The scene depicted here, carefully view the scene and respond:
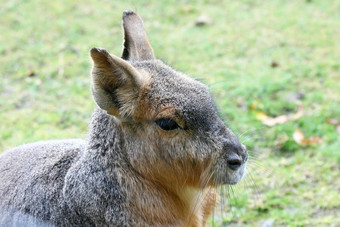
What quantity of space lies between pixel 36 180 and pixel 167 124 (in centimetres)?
81

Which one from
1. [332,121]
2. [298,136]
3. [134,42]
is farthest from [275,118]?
[134,42]

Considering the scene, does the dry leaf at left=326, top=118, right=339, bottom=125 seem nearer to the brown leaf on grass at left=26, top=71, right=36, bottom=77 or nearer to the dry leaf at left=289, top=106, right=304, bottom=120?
the dry leaf at left=289, top=106, right=304, bottom=120

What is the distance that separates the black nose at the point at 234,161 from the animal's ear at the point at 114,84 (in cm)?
56

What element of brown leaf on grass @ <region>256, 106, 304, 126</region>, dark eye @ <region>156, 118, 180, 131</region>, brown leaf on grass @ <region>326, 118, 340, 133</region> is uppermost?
dark eye @ <region>156, 118, 180, 131</region>

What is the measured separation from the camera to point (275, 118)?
5020 mm

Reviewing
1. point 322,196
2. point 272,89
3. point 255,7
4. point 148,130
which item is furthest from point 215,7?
point 148,130

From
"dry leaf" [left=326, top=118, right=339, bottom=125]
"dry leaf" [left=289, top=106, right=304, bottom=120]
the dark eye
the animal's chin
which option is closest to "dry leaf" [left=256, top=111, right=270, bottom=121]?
"dry leaf" [left=289, top=106, right=304, bottom=120]

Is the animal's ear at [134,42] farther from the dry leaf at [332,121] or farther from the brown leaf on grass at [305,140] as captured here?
the dry leaf at [332,121]

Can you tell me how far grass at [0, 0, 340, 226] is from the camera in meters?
4.21

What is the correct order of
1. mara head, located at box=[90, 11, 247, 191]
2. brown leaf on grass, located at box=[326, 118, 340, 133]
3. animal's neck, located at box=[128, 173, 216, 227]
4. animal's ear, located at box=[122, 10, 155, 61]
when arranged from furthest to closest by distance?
brown leaf on grass, located at box=[326, 118, 340, 133] → animal's ear, located at box=[122, 10, 155, 61] → animal's neck, located at box=[128, 173, 216, 227] → mara head, located at box=[90, 11, 247, 191]

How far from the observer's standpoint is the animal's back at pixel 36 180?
2.88m

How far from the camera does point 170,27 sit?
680 centimetres

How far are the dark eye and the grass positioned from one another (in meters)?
0.87

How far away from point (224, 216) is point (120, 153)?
1.41 meters
